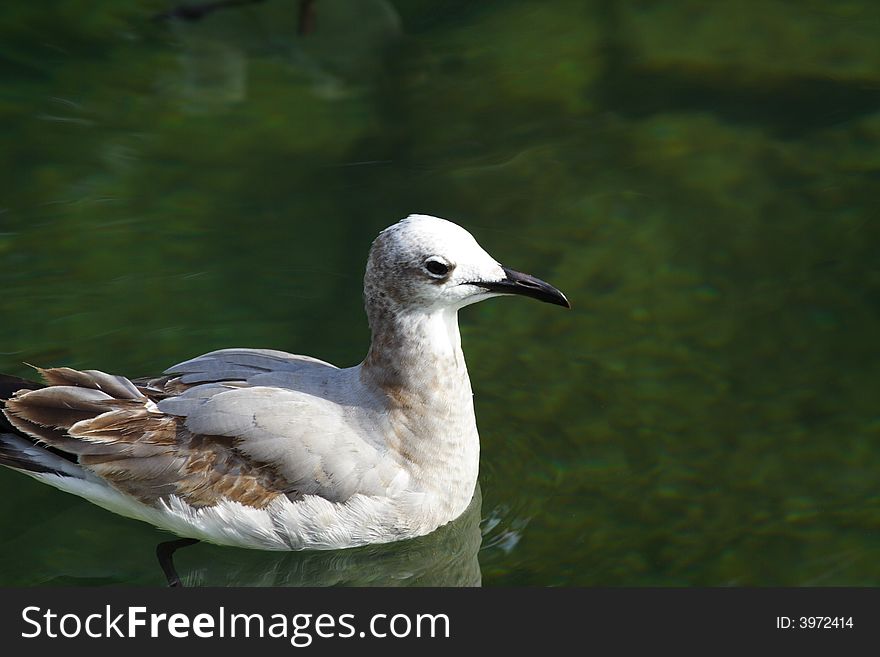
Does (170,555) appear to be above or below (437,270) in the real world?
below

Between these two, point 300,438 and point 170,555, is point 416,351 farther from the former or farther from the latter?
point 170,555

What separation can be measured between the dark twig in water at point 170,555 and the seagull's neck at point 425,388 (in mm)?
1145

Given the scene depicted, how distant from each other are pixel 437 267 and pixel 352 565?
4.96 feet

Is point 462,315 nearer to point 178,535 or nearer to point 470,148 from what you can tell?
point 470,148

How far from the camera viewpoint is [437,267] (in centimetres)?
603

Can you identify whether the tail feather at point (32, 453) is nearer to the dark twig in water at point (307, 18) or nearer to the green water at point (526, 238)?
the green water at point (526, 238)

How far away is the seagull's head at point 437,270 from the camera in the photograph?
604 centimetres

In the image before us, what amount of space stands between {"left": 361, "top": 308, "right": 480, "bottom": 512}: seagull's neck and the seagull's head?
0.52 feet

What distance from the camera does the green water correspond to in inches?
254

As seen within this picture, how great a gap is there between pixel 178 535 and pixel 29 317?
1988 mm

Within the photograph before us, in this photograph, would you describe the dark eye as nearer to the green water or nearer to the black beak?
the black beak

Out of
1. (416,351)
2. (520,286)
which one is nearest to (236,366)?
(416,351)

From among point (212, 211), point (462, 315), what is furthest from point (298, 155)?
point (462, 315)

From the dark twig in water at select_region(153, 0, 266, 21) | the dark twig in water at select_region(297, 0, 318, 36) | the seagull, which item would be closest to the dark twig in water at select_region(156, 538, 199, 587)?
the seagull
